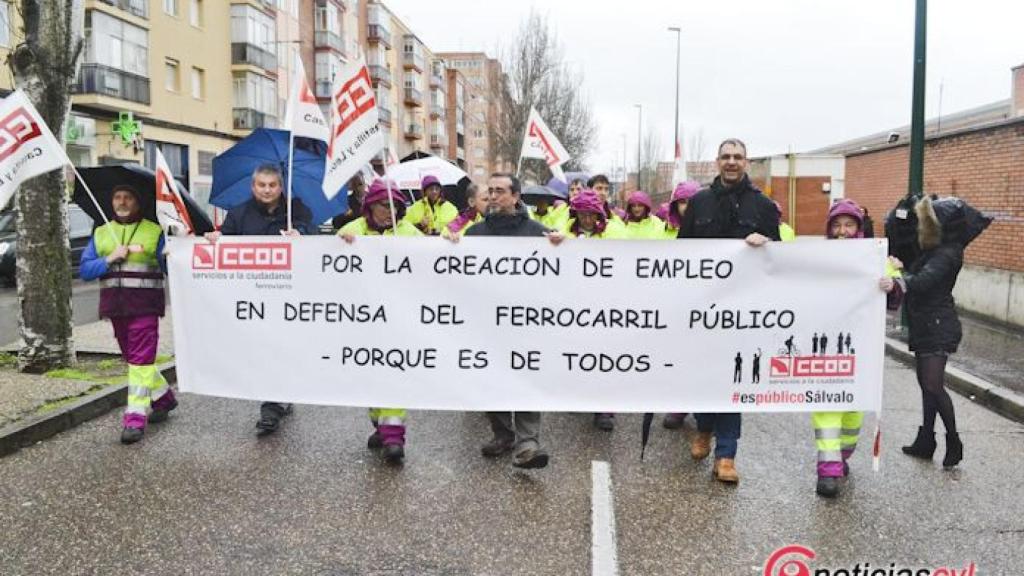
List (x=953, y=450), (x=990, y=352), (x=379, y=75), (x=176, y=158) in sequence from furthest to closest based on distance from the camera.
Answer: (x=379, y=75)
(x=176, y=158)
(x=990, y=352)
(x=953, y=450)

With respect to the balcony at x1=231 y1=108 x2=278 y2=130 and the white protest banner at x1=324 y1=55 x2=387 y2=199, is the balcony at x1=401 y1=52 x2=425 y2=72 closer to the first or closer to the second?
the balcony at x1=231 y1=108 x2=278 y2=130

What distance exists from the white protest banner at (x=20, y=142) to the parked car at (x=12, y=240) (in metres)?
11.8

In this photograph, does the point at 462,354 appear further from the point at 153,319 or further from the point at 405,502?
the point at 153,319

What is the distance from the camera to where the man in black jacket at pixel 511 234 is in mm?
5180

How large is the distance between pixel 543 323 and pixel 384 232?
1.36m

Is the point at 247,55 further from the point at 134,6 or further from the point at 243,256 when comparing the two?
the point at 243,256

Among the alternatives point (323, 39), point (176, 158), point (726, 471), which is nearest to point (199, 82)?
point (176, 158)

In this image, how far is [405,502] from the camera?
15.0 feet

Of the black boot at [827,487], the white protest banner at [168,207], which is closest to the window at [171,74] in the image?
the white protest banner at [168,207]

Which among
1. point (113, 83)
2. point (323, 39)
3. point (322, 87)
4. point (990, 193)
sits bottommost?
point (990, 193)

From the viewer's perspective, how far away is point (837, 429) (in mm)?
4898

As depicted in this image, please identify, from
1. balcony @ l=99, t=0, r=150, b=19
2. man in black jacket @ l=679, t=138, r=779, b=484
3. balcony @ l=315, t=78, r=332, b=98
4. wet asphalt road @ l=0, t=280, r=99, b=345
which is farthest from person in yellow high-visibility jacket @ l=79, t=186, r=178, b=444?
balcony @ l=315, t=78, r=332, b=98

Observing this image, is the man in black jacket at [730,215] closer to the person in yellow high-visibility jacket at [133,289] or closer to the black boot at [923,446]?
the black boot at [923,446]

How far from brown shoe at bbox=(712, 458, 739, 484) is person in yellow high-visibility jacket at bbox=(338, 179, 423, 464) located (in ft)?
6.29
